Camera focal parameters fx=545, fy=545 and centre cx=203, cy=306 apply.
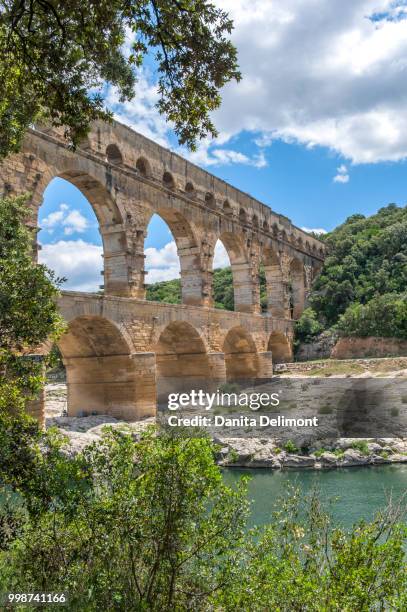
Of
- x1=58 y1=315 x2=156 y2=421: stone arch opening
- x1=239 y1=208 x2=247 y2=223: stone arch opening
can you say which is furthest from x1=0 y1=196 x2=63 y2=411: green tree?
x1=239 y1=208 x2=247 y2=223: stone arch opening

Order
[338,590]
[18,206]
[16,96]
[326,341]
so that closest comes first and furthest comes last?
1. [338,590]
2. [16,96]
3. [18,206]
4. [326,341]

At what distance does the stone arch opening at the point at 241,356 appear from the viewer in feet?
85.6

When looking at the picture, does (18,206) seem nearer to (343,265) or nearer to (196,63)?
(196,63)

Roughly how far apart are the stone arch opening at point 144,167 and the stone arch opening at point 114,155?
1.25 meters

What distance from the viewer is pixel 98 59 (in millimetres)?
5445

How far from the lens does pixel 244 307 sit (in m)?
27.1

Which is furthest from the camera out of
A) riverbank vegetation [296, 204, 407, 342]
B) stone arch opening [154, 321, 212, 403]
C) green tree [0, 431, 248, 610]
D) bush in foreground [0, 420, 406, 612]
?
riverbank vegetation [296, 204, 407, 342]

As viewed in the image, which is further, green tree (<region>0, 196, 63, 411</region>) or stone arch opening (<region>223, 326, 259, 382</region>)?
stone arch opening (<region>223, 326, 259, 382</region>)

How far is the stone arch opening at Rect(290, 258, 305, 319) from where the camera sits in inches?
1430

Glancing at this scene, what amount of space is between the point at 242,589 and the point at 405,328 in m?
26.3

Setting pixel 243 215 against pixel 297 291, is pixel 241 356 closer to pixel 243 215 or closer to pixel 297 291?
pixel 243 215

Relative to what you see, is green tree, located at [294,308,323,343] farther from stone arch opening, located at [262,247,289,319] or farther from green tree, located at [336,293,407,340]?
green tree, located at [336,293,407,340]

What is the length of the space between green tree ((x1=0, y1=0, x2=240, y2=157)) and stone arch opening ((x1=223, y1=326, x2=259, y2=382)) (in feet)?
66.3

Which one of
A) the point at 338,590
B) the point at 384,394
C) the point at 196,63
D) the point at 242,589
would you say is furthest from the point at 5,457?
the point at 384,394
